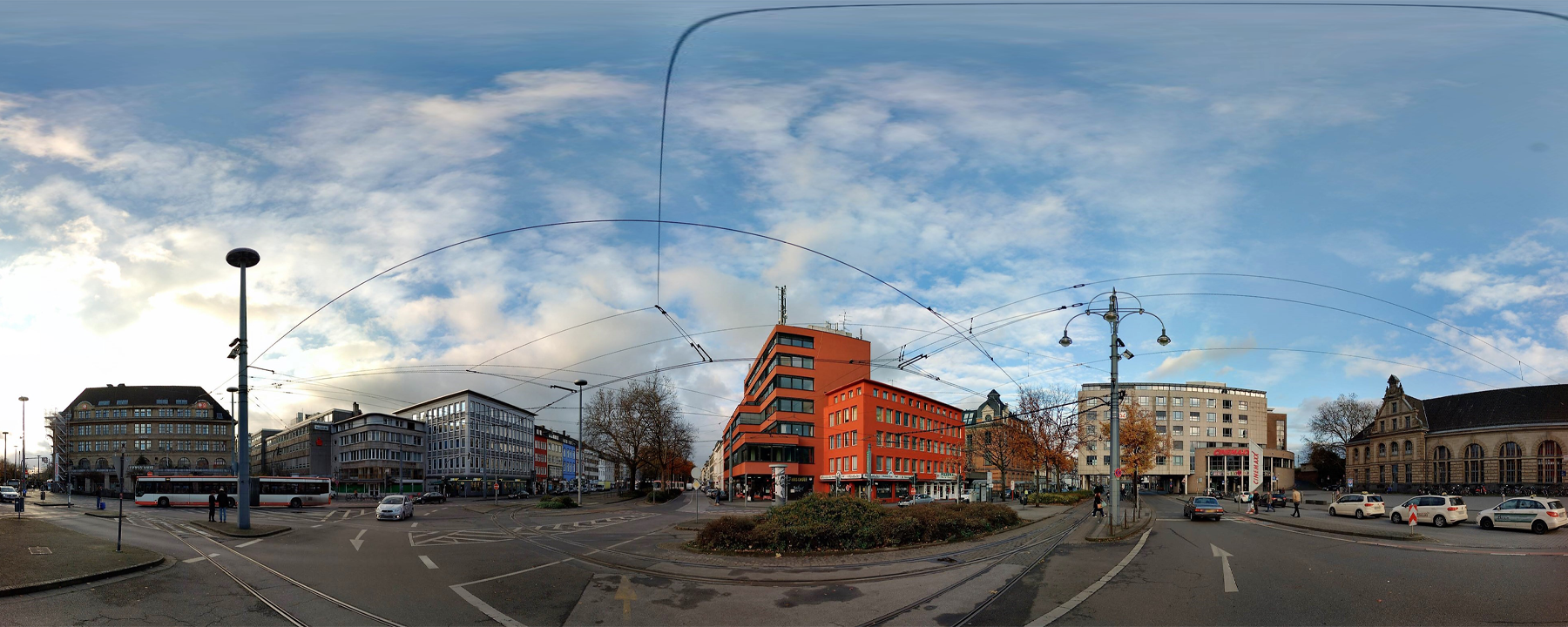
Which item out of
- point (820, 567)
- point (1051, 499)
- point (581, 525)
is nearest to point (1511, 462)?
point (1051, 499)

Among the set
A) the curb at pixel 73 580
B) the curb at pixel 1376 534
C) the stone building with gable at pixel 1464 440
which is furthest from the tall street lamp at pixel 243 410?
the stone building with gable at pixel 1464 440

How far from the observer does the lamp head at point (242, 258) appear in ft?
85.9

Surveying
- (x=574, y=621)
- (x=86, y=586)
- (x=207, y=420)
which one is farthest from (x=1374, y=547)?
(x=207, y=420)

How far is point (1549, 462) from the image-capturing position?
8181cm

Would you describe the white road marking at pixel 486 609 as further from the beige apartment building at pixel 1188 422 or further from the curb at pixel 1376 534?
the beige apartment building at pixel 1188 422

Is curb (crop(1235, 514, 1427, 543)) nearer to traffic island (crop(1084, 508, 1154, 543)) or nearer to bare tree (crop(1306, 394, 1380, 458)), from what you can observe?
traffic island (crop(1084, 508, 1154, 543))

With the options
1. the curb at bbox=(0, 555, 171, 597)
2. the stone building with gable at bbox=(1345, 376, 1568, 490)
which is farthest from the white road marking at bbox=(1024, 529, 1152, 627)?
the stone building with gable at bbox=(1345, 376, 1568, 490)

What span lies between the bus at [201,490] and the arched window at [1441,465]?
420ft

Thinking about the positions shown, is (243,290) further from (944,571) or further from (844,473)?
(844,473)

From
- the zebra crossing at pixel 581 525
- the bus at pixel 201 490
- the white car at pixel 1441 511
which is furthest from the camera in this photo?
the bus at pixel 201 490

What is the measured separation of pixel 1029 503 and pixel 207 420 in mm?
142410

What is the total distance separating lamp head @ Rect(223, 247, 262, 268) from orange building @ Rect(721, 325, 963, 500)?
172 feet

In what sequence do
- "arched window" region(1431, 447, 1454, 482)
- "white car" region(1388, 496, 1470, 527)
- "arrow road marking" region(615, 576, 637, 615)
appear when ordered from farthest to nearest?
"arched window" region(1431, 447, 1454, 482) → "white car" region(1388, 496, 1470, 527) → "arrow road marking" region(615, 576, 637, 615)

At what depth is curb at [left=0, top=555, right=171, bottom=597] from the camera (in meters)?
14.3
